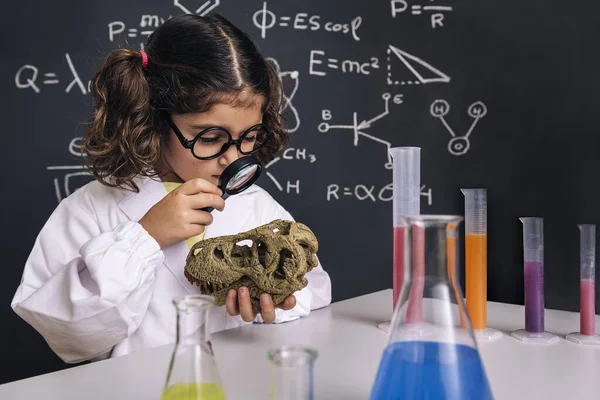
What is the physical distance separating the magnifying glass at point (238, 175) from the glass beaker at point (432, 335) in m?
0.68

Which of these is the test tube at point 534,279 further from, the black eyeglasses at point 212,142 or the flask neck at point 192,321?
the flask neck at point 192,321

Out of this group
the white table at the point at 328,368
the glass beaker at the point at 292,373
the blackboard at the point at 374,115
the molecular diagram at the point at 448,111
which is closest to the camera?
the glass beaker at the point at 292,373

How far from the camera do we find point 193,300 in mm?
491

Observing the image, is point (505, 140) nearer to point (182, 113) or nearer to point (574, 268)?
point (574, 268)

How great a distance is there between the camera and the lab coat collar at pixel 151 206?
1294mm

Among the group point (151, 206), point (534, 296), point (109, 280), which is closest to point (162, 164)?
point (151, 206)

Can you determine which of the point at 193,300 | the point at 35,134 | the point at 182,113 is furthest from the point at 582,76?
the point at 35,134

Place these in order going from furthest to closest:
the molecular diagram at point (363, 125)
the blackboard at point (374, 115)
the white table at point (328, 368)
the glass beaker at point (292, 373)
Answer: the molecular diagram at point (363, 125)
the blackboard at point (374, 115)
the white table at point (328, 368)
the glass beaker at point (292, 373)

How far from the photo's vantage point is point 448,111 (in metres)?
1.94

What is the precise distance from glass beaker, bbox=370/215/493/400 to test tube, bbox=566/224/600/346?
0.56 m

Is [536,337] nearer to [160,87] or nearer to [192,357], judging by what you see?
[192,357]

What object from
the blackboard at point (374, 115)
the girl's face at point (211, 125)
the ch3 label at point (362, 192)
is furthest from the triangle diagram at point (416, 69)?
the girl's face at point (211, 125)

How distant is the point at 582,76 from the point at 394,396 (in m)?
1.45

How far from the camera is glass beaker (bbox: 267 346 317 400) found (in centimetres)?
43
